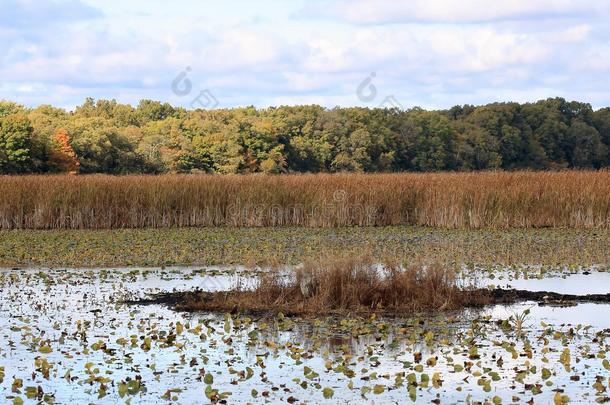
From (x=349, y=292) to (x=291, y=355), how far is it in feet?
9.58

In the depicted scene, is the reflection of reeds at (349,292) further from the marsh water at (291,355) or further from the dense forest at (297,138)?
the dense forest at (297,138)

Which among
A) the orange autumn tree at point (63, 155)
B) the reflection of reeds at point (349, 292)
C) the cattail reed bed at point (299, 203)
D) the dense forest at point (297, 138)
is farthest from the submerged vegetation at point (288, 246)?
the dense forest at point (297, 138)

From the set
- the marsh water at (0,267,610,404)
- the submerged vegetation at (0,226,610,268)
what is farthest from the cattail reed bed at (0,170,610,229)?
the marsh water at (0,267,610,404)

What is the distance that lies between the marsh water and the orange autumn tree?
3167cm

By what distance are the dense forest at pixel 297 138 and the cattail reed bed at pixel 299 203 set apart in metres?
18.0

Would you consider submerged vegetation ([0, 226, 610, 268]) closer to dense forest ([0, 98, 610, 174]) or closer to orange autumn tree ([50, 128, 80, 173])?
orange autumn tree ([50, 128, 80, 173])

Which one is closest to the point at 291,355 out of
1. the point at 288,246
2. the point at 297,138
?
the point at 288,246

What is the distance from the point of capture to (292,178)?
2823cm

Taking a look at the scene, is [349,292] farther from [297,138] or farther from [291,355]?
[297,138]

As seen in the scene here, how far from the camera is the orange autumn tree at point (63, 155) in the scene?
44303mm

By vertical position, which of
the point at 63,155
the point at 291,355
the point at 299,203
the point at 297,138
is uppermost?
the point at 297,138

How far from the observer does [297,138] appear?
182 ft

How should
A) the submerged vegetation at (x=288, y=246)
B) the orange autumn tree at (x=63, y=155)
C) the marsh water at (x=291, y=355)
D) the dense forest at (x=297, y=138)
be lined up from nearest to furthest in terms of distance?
the marsh water at (x=291, y=355) → the submerged vegetation at (x=288, y=246) → the orange autumn tree at (x=63, y=155) → the dense forest at (x=297, y=138)

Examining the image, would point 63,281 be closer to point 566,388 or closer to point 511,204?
point 566,388
